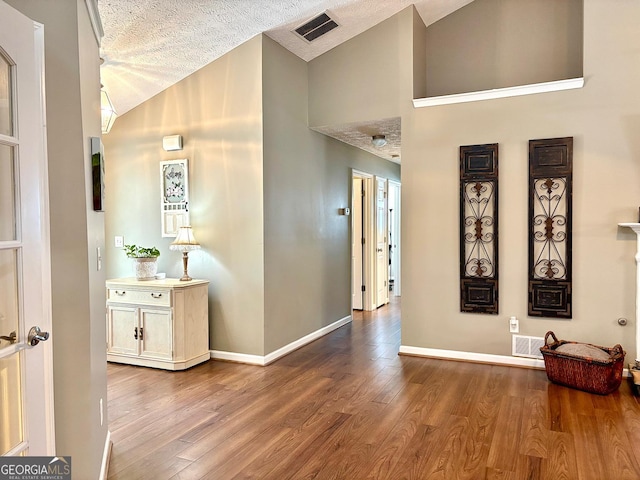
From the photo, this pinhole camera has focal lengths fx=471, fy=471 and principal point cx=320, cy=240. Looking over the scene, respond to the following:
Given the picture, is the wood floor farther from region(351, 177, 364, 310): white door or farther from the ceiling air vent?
the ceiling air vent

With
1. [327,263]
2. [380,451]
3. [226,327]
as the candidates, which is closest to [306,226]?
Result: [327,263]

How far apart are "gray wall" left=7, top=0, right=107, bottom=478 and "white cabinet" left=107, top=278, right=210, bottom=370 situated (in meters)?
1.95

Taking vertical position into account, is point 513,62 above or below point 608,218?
above

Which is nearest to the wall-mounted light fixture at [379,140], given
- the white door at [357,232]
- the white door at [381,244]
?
the white door at [357,232]

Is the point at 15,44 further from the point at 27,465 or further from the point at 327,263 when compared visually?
the point at 327,263

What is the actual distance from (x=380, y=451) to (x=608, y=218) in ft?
9.08

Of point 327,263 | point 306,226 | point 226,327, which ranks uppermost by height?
point 306,226

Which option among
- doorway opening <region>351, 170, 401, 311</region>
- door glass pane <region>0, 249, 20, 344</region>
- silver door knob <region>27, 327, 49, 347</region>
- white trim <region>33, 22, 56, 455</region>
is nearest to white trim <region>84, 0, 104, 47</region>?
white trim <region>33, 22, 56, 455</region>

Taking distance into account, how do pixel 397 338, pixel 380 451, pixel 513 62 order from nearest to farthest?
pixel 380 451 → pixel 513 62 → pixel 397 338

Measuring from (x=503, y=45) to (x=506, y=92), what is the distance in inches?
36.0

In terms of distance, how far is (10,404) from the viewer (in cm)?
160

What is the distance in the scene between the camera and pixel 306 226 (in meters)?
5.05

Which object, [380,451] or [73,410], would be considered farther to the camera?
[380,451]

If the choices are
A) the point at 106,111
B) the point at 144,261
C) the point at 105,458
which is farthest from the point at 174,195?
the point at 105,458
